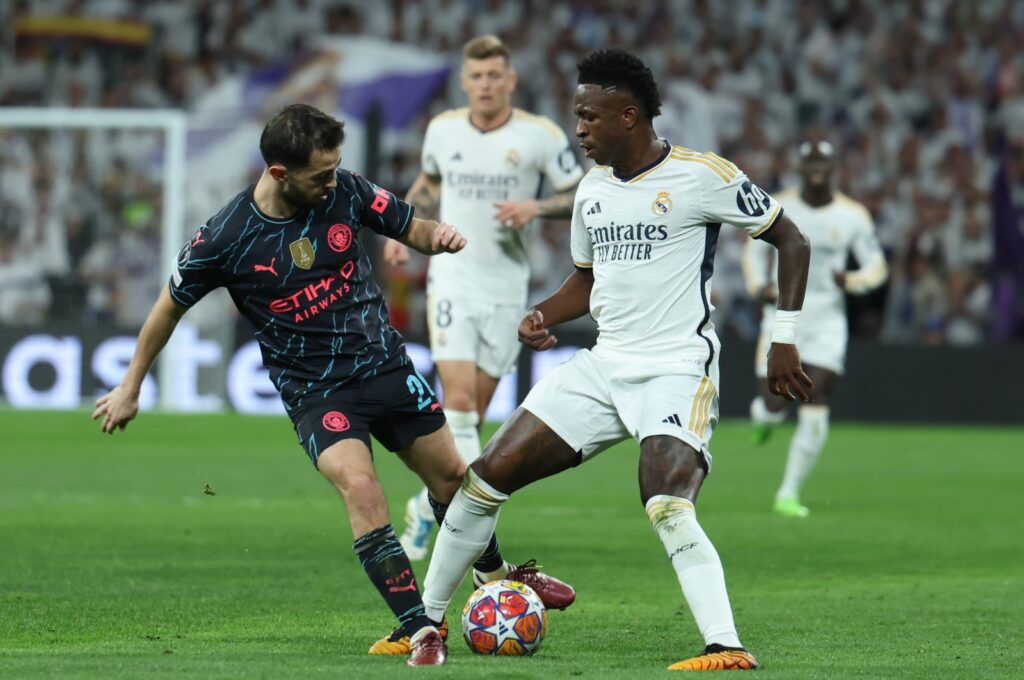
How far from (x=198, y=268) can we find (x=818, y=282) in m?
7.84

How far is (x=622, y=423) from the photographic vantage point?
6.77 metres

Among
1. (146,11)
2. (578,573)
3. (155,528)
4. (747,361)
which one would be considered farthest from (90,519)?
(146,11)

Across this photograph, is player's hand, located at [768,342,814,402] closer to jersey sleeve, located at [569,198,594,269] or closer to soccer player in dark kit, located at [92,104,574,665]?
jersey sleeve, located at [569,198,594,269]

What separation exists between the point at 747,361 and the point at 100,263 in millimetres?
8030

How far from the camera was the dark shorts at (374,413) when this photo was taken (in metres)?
6.66

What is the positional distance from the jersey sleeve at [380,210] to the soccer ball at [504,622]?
1429 millimetres

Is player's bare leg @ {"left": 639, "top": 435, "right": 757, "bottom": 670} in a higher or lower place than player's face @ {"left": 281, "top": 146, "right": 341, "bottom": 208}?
lower

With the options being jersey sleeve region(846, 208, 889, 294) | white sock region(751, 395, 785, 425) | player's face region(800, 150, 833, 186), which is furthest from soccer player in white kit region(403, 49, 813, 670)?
jersey sleeve region(846, 208, 889, 294)

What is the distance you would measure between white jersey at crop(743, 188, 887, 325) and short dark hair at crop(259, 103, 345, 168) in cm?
743

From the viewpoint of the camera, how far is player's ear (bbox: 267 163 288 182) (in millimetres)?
6523

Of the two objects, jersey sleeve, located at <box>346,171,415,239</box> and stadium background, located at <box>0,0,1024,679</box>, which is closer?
jersey sleeve, located at <box>346,171,415,239</box>

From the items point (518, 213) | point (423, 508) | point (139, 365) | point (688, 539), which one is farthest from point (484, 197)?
point (688, 539)

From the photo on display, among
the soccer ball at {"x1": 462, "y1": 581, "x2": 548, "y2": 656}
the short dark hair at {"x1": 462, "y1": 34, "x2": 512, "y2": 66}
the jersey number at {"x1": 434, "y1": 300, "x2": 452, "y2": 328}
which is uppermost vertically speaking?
the short dark hair at {"x1": 462, "y1": 34, "x2": 512, "y2": 66}

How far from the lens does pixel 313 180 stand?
258 inches
